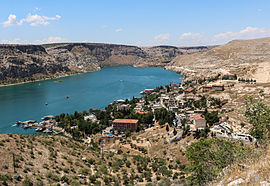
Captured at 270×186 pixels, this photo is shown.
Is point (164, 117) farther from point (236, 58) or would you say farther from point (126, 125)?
point (236, 58)

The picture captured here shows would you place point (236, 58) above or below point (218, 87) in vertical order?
above

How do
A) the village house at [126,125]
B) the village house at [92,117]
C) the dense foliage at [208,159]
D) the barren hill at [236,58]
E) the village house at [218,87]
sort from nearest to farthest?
1. the dense foliage at [208,159]
2. the village house at [126,125]
3. the village house at [92,117]
4. the village house at [218,87]
5. the barren hill at [236,58]

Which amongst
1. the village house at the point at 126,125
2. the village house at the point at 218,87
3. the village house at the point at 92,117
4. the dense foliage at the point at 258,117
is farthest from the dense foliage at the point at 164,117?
the village house at the point at 218,87

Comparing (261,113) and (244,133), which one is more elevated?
(261,113)

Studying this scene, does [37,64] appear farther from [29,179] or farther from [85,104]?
[29,179]

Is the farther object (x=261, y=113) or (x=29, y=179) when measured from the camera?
(x=29, y=179)

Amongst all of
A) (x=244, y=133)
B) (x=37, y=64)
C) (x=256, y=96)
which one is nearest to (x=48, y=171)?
(x=244, y=133)

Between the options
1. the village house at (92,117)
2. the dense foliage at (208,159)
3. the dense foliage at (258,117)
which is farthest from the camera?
the village house at (92,117)

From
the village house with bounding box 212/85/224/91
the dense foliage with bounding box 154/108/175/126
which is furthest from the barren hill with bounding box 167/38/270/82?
the dense foliage with bounding box 154/108/175/126

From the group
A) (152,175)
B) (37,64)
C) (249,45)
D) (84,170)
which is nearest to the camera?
(84,170)

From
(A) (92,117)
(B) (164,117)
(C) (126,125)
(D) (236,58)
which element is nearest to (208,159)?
(C) (126,125)

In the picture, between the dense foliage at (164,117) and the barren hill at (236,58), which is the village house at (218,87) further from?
the barren hill at (236,58)
